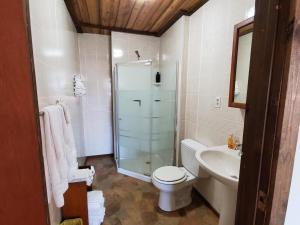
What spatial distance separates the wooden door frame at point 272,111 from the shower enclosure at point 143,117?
1947 millimetres

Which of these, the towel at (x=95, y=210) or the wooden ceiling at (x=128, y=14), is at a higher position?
the wooden ceiling at (x=128, y=14)

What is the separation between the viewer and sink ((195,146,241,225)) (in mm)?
1300

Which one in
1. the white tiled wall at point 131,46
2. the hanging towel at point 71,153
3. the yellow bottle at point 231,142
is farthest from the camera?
the white tiled wall at point 131,46

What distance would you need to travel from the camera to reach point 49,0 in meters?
1.32

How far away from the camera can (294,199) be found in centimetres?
51

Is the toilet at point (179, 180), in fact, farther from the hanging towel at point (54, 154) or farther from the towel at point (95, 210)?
the hanging towel at point (54, 154)

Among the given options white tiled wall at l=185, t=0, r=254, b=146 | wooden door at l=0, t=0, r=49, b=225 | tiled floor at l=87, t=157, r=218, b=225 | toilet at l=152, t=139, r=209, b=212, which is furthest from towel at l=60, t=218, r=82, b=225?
white tiled wall at l=185, t=0, r=254, b=146

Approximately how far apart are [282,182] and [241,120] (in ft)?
3.80

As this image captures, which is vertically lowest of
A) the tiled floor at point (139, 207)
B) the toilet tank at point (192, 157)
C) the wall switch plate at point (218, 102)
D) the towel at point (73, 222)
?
the tiled floor at point (139, 207)

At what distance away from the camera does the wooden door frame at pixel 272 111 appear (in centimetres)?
43

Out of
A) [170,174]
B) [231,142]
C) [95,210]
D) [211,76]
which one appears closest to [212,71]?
[211,76]

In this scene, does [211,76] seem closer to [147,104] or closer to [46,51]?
[147,104]

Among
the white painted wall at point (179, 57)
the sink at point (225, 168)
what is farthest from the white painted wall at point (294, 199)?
the white painted wall at point (179, 57)

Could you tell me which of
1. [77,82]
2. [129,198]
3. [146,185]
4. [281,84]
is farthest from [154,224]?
[77,82]
